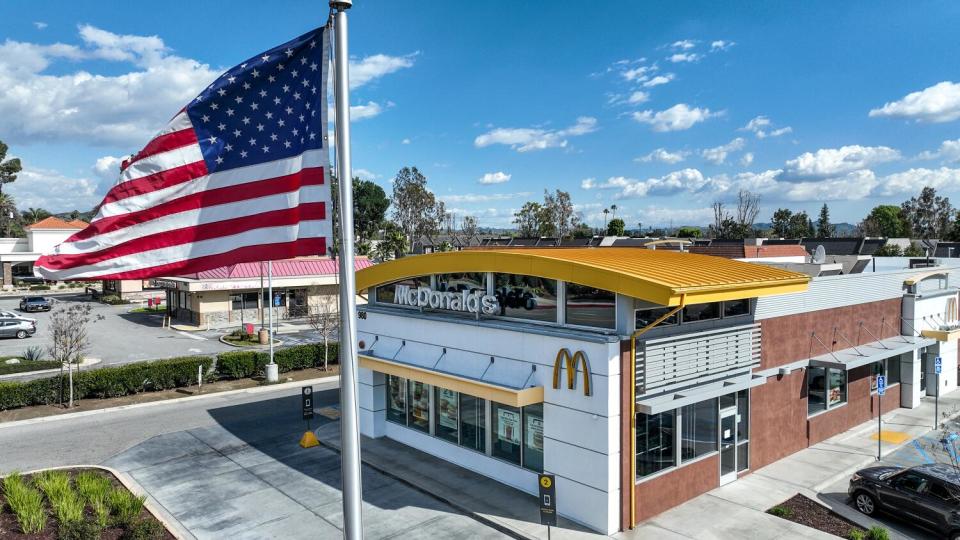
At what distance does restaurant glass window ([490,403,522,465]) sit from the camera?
637 inches

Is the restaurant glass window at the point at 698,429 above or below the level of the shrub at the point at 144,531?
above

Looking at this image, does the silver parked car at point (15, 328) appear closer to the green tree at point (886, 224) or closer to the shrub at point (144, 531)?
the shrub at point (144, 531)

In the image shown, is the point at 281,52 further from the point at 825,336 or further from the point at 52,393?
the point at 52,393

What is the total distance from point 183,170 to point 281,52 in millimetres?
1908

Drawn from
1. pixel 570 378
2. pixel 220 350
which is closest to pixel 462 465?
pixel 570 378

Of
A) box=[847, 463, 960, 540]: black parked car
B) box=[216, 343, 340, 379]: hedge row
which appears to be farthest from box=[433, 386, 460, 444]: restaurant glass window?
box=[216, 343, 340, 379]: hedge row

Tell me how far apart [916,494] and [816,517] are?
2342 mm

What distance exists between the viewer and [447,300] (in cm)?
1770

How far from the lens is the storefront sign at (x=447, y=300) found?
653 inches

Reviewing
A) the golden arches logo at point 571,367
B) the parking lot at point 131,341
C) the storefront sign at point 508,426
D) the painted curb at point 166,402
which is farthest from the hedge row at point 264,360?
the golden arches logo at point 571,367

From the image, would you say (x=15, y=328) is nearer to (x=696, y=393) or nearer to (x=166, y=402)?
(x=166, y=402)

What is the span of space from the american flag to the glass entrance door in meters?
12.8

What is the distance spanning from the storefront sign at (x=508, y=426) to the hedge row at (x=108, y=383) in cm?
1707

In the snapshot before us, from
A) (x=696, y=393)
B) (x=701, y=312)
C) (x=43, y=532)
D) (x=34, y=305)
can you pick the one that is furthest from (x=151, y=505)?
(x=34, y=305)
